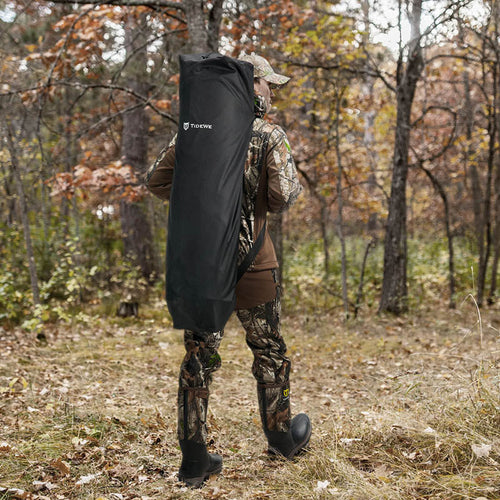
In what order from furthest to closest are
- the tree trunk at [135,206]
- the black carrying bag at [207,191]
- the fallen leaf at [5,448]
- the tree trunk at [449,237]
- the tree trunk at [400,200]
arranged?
the tree trunk at [135,206] < the tree trunk at [449,237] < the tree trunk at [400,200] < the fallen leaf at [5,448] < the black carrying bag at [207,191]

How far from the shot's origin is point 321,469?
106 inches

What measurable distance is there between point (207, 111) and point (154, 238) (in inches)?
308

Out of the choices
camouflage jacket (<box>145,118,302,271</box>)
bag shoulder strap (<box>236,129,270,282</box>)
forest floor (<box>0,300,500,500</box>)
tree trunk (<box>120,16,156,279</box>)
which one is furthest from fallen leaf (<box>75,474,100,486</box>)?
tree trunk (<box>120,16,156,279</box>)

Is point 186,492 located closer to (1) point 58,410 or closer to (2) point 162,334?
(1) point 58,410

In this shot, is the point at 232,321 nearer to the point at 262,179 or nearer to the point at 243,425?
the point at 243,425

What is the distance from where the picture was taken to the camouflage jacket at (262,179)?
260cm

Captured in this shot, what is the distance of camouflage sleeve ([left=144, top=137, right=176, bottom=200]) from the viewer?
2699 mm

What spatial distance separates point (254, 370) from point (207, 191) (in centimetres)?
123

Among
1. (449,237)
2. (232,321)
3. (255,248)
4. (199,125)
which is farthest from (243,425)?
(449,237)

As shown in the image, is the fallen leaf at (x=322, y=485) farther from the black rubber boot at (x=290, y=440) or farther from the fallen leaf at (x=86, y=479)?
the fallen leaf at (x=86, y=479)

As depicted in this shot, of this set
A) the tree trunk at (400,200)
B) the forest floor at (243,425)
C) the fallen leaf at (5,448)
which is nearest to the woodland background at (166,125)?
the tree trunk at (400,200)

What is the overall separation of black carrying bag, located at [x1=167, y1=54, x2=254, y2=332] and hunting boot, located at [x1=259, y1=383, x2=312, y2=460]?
2.60ft

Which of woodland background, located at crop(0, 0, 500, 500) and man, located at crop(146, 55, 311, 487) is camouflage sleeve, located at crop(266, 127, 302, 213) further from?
woodland background, located at crop(0, 0, 500, 500)

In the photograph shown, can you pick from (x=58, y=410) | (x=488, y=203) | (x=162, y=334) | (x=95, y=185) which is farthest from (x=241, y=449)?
(x=488, y=203)
